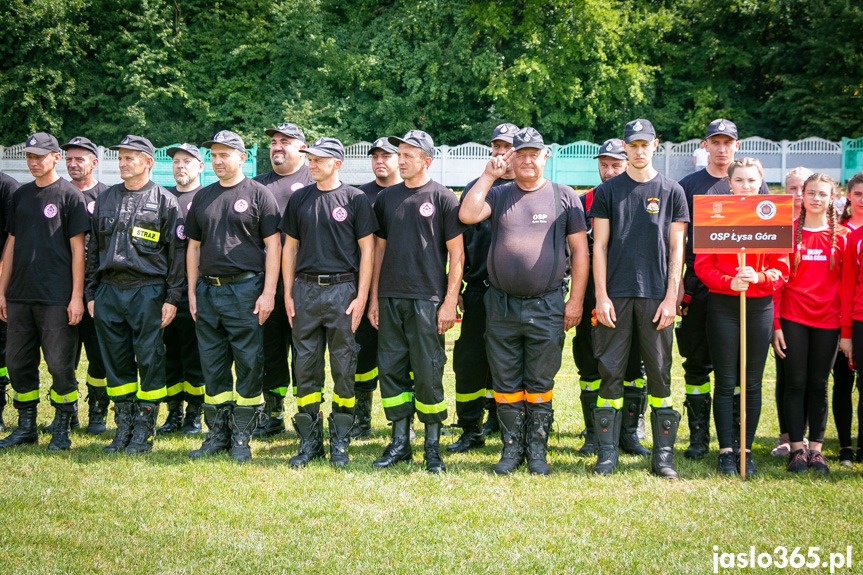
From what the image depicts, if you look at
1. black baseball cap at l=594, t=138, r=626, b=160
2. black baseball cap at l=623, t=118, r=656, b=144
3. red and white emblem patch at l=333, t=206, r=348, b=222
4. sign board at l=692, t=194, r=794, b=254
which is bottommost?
sign board at l=692, t=194, r=794, b=254

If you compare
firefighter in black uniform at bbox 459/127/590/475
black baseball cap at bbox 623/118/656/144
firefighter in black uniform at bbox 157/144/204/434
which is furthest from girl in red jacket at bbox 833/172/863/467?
firefighter in black uniform at bbox 157/144/204/434

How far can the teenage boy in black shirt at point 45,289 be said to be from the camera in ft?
20.4

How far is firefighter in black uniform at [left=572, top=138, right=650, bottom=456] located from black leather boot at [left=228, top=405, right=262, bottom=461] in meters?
2.70

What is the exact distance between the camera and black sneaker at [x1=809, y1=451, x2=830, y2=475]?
18.0 ft

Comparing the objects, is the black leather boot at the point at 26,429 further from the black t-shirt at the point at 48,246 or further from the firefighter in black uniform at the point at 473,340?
the firefighter in black uniform at the point at 473,340

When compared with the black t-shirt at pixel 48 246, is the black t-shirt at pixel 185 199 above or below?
above

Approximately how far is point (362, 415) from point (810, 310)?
3763 mm

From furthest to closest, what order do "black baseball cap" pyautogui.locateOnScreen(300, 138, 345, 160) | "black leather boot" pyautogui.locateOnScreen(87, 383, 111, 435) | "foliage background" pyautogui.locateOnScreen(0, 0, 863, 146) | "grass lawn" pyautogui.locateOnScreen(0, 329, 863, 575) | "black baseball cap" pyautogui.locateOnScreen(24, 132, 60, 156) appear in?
"foliage background" pyautogui.locateOnScreen(0, 0, 863, 146) < "black leather boot" pyautogui.locateOnScreen(87, 383, 111, 435) < "black baseball cap" pyautogui.locateOnScreen(24, 132, 60, 156) < "black baseball cap" pyautogui.locateOnScreen(300, 138, 345, 160) < "grass lawn" pyautogui.locateOnScreen(0, 329, 863, 575)

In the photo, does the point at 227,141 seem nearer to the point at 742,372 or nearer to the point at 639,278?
the point at 639,278

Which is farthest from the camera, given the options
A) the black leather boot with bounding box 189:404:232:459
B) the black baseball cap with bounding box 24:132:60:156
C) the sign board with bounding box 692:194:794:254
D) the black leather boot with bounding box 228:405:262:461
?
the black baseball cap with bounding box 24:132:60:156

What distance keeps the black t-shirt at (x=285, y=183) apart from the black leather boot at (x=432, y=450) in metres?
2.36

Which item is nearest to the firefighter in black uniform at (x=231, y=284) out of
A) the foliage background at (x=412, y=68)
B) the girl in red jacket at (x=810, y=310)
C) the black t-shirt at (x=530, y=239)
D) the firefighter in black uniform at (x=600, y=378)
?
the black t-shirt at (x=530, y=239)

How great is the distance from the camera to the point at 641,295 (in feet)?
17.4

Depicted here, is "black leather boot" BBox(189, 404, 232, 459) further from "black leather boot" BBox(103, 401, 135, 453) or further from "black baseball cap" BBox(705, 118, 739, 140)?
"black baseball cap" BBox(705, 118, 739, 140)
